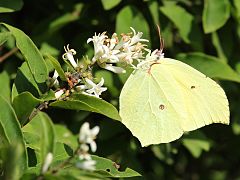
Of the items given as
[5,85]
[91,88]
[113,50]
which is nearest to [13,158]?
[91,88]

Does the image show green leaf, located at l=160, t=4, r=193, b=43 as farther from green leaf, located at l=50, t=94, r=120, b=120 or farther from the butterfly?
green leaf, located at l=50, t=94, r=120, b=120

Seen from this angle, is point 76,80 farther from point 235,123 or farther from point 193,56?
point 235,123

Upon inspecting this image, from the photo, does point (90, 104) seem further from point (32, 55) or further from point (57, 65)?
point (32, 55)

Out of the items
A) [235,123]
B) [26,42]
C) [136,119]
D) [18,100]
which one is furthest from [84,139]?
[235,123]

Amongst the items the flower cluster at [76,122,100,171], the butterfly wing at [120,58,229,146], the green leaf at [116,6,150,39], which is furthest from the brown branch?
the flower cluster at [76,122,100,171]

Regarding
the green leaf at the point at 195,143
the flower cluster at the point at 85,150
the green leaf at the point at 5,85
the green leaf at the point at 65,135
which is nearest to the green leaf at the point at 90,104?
the flower cluster at the point at 85,150
